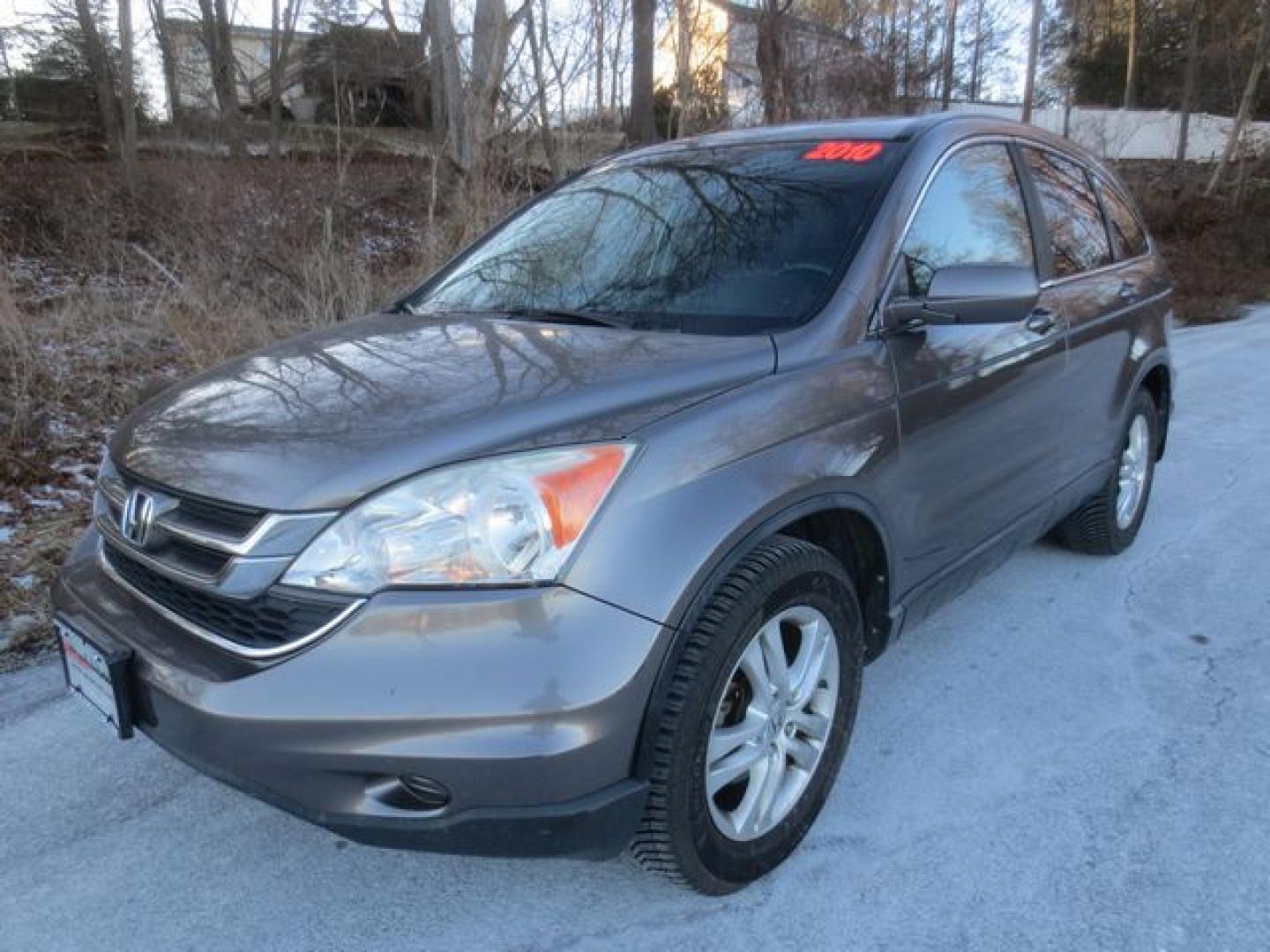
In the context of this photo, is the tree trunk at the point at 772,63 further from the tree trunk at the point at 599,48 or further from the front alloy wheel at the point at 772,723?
the front alloy wheel at the point at 772,723

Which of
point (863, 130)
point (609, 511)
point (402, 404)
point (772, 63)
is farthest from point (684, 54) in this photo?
point (609, 511)

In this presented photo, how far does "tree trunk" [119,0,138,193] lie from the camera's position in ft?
38.9

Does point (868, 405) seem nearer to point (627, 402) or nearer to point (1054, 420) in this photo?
point (627, 402)

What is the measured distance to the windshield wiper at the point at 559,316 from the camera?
2619 mm

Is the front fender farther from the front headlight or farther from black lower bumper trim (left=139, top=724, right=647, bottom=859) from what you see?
black lower bumper trim (left=139, top=724, right=647, bottom=859)

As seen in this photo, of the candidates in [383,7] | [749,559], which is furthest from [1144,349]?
[383,7]

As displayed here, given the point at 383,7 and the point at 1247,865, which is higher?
the point at 383,7

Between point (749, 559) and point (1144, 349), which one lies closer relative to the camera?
point (749, 559)

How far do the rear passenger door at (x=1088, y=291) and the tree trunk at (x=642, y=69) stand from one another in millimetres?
7317

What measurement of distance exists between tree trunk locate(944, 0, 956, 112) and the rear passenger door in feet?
51.2

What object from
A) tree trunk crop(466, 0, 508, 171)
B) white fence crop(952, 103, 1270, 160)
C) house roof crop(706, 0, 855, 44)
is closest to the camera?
tree trunk crop(466, 0, 508, 171)

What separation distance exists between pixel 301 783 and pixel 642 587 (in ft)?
2.39

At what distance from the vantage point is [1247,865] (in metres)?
2.32

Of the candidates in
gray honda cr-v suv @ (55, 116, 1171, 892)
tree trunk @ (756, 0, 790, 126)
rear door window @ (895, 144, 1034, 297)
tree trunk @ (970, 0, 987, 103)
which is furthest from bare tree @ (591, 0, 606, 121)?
tree trunk @ (970, 0, 987, 103)
